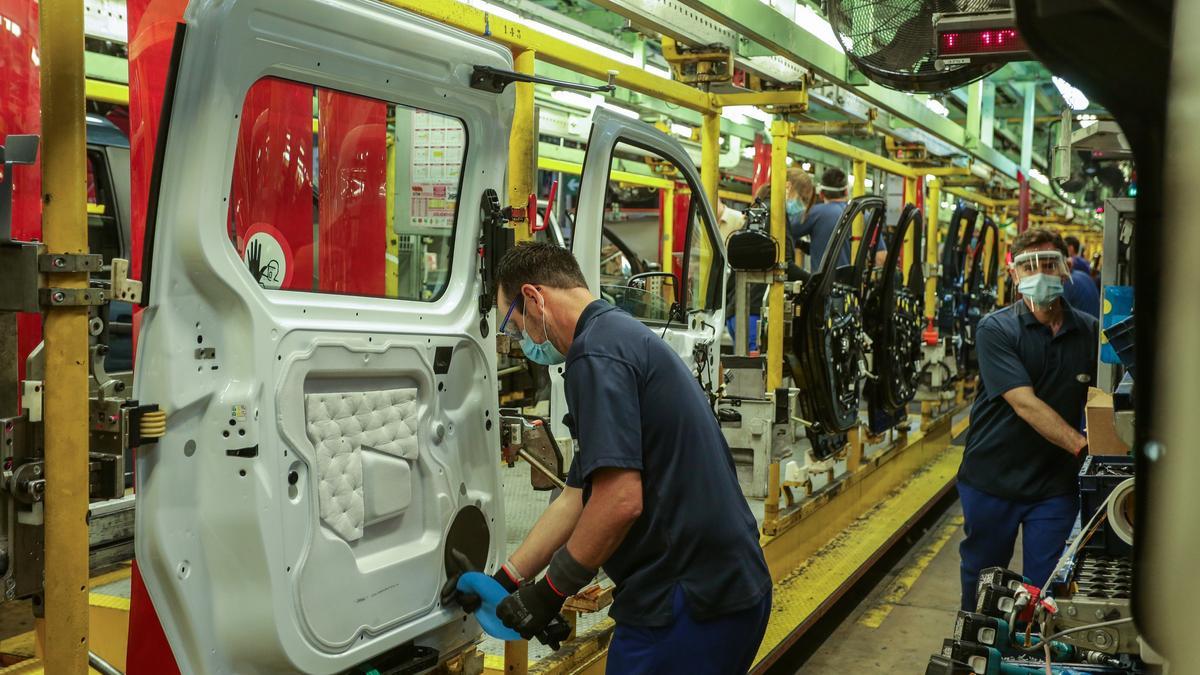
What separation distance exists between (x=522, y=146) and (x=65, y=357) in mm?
1864

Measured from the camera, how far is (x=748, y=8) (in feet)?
15.3

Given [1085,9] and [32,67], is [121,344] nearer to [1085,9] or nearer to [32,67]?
[32,67]

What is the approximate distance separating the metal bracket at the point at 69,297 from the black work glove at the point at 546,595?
3.96 feet

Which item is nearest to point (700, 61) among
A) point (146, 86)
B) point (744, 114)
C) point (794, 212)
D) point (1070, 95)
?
point (1070, 95)

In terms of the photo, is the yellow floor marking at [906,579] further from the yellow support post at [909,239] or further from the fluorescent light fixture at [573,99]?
the fluorescent light fixture at [573,99]

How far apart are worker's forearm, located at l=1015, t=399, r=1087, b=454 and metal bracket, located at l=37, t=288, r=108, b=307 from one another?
362 centimetres

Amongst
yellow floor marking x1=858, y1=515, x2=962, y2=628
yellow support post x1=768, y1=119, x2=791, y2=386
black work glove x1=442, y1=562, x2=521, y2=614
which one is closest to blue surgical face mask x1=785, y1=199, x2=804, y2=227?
yellow support post x1=768, y1=119, x2=791, y2=386

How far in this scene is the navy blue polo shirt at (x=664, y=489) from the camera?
262 centimetres

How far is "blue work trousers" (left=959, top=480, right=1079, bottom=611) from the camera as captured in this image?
448cm

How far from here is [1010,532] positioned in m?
4.61

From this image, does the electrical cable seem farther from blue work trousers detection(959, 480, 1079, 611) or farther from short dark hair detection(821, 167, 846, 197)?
short dark hair detection(821, 167, 846, 197)

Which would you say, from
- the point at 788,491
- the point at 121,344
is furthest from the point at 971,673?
the point at 121,344

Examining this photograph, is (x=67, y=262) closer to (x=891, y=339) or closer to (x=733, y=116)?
(x=891, y=339)

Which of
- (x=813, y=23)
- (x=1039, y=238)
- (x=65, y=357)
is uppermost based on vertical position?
(x=813, y=23)
